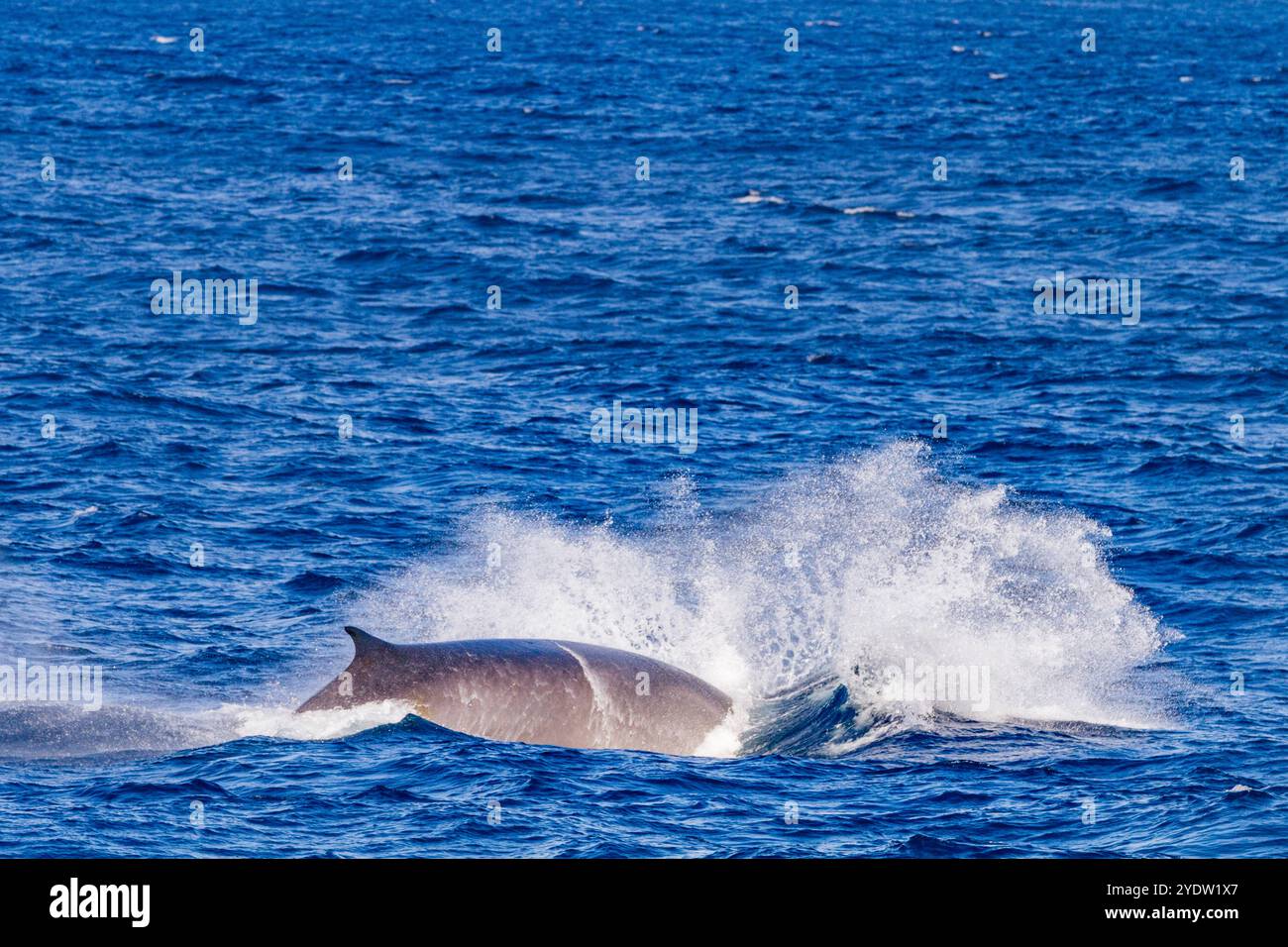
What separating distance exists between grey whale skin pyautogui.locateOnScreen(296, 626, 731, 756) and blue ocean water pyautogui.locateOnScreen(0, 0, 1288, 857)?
Result: 1.41 ft

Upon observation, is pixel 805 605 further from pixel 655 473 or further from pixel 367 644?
pixel 367 644

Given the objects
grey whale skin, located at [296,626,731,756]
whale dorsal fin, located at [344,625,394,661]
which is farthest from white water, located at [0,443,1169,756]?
whale dorsal fin, located at [344,625,394,661]

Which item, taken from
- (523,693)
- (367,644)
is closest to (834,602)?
(523,693)

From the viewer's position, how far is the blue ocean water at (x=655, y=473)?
21.9 meters

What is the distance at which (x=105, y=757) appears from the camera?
22547mm

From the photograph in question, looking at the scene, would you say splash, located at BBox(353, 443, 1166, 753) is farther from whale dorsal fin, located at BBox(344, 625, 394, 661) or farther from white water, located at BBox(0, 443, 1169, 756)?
whale dorsal fin, located at BBox(344, 625, 394, 661)

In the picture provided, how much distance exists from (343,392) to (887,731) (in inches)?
871

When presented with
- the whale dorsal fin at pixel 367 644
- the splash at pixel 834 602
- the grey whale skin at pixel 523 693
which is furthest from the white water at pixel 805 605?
the whale dorsal fin at pixel 367 644

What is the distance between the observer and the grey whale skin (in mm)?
23547

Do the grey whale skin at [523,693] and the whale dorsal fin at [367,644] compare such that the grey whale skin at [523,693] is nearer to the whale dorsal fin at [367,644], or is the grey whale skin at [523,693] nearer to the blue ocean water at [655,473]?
the whale dorsal fin at [367,644]

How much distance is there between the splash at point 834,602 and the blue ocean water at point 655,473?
0.12 meters

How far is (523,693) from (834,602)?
30.5 feet

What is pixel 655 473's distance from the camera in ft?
128

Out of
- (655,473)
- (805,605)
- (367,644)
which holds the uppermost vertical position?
(655,473)
